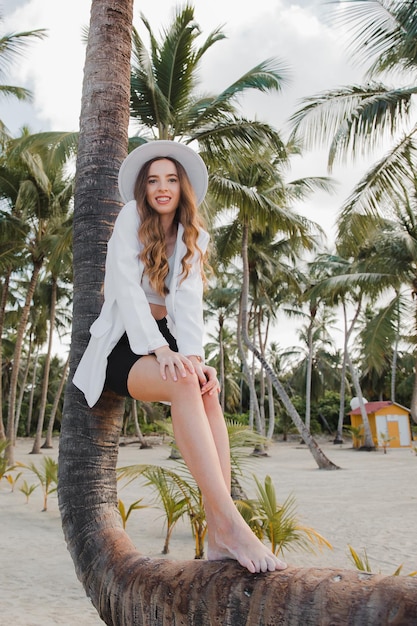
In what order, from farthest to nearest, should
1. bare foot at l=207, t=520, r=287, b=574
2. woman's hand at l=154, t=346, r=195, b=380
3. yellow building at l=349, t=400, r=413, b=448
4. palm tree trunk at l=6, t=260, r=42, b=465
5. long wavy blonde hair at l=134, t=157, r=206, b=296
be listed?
yellow building at l=349, t=400, r=413, b=448 → palm tree trunk at l=6, t=260, r=42, b=465 → long wavy blonde hair at l=134, t=157, r=206, b=296 → woman's hand at l=154, t=346, r=195, b=380 → bare foot at l=207, t=520, r=287, b=574

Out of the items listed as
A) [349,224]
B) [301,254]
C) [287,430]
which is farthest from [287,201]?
[287,430]

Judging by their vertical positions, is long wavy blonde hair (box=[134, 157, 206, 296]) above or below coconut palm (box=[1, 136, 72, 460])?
below

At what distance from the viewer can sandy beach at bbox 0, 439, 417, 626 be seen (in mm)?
4625

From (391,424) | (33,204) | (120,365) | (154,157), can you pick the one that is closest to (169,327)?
(120,365)

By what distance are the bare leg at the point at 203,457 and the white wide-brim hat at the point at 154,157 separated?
2.98 feet

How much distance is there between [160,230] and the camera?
7.48 ft

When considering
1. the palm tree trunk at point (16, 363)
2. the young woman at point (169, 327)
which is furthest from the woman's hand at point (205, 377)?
the palm tree trunk at point (16, 363)

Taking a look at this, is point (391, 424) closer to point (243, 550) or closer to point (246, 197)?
point (246, 197)

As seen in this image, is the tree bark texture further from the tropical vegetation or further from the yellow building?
the yellow building

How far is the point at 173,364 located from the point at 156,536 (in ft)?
20.7

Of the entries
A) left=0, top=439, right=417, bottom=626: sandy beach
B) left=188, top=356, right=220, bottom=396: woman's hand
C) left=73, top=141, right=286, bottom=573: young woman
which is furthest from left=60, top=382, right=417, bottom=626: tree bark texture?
left=0, top=439, right=417, bottom=626: sandy beach

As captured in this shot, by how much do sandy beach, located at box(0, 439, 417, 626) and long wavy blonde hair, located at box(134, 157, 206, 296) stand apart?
99.4 inches

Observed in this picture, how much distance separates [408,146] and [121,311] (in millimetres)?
10310

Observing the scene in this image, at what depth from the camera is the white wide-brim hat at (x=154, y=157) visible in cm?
236
